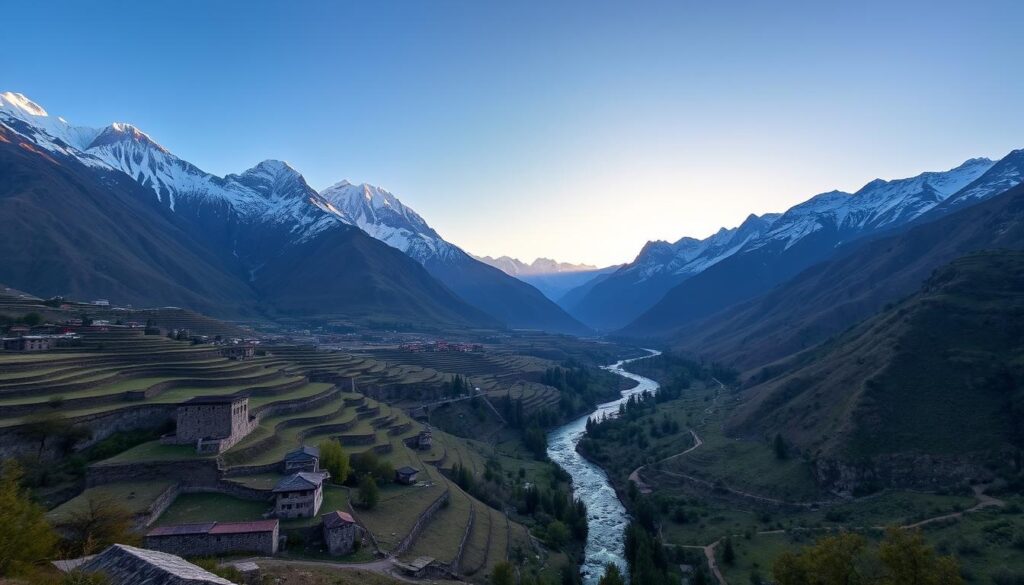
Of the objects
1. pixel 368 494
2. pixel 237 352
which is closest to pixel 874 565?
pixel 368 494

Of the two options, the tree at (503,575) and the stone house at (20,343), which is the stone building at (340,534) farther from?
the stone house at (20,343)

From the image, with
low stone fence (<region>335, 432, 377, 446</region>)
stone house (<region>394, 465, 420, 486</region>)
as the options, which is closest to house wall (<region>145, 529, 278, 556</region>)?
stone house (<region>394, 465, 420, 486</region>)

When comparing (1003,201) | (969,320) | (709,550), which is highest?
(1003,201)

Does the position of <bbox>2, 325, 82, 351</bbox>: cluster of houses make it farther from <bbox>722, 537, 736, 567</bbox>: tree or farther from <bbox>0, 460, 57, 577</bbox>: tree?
<bbox>722, 537, 736, 567</bbox>: tree

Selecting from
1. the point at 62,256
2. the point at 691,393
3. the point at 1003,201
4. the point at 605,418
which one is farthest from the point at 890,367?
the point at 62,256

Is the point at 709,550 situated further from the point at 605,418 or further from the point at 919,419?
the point at 605,418

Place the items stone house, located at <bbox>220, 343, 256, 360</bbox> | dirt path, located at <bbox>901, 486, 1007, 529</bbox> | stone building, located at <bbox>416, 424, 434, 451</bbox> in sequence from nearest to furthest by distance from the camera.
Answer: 1. dirt path, located at <bbox>901, 486, 1007, 529</bbox>
2. stone building, located at <bbox>416, 424, 434, 451</bbox>
3. stone house, located at <bbox>220, 343, 256, 360</bbox>

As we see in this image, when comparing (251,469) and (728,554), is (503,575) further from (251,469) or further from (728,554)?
(728,554)
